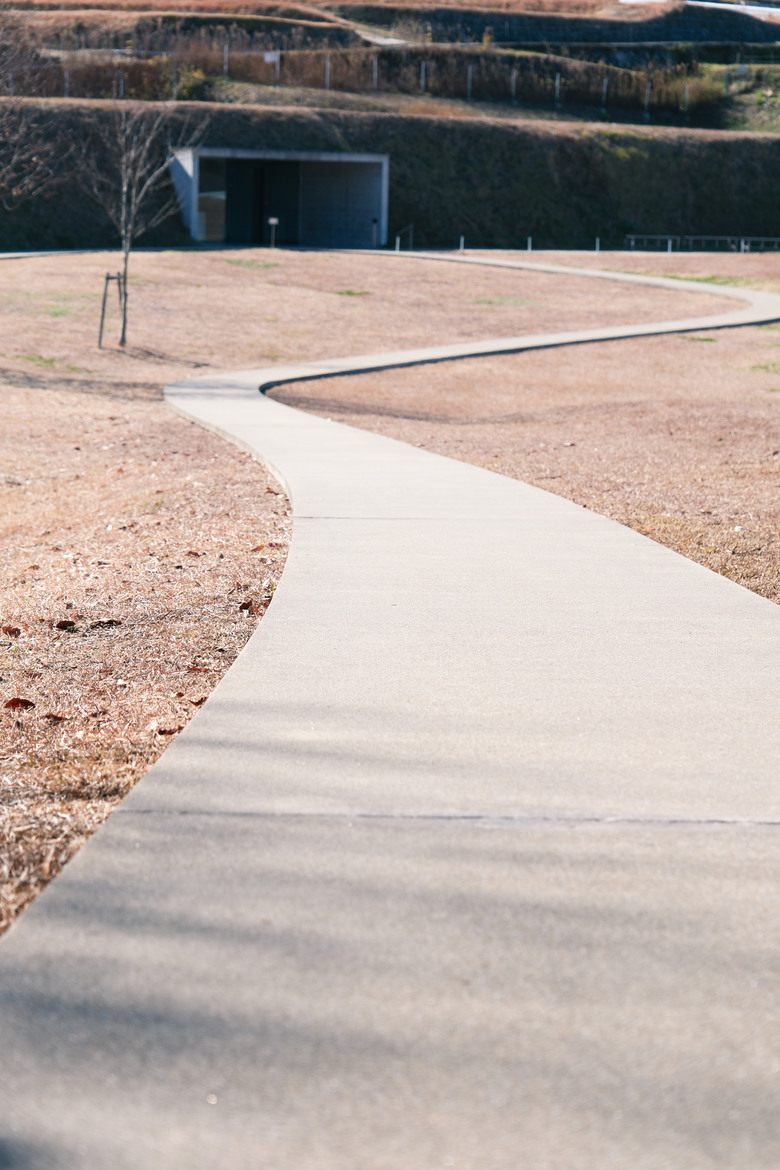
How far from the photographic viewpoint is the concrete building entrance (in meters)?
50.2

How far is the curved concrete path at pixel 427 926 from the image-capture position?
219cm

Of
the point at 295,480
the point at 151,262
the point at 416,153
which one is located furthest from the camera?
the point at 416,153

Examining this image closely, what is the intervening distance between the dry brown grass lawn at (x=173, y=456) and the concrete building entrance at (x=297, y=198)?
1686 cm

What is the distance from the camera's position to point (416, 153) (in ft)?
180

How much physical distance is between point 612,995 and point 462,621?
3.09 m

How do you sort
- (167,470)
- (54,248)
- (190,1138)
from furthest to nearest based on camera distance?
(54,248) → (167,470) → (190,1138)

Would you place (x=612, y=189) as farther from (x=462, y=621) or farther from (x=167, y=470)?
(x=462, y=621)

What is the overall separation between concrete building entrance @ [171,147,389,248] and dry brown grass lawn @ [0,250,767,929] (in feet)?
55.3

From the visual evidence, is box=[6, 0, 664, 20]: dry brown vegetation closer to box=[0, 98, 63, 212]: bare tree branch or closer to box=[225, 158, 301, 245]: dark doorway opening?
box=[225, 158, 301, 245]: dark doorway opening

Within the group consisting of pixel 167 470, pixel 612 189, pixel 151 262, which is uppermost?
pixel 612 189

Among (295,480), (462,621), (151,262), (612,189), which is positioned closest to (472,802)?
(462,621)

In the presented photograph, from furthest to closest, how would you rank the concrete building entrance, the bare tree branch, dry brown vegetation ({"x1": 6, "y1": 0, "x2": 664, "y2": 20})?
dry brown vegetation ({"x1": 6, "y1": 0, "x2": 664, "y2": 20}) < the concrete building entrance < the bare tree branch

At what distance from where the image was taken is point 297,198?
54094 millimetres

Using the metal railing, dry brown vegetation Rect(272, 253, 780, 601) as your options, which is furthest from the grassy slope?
dry brown vegetation Rect(272, 253, 780, 601)
